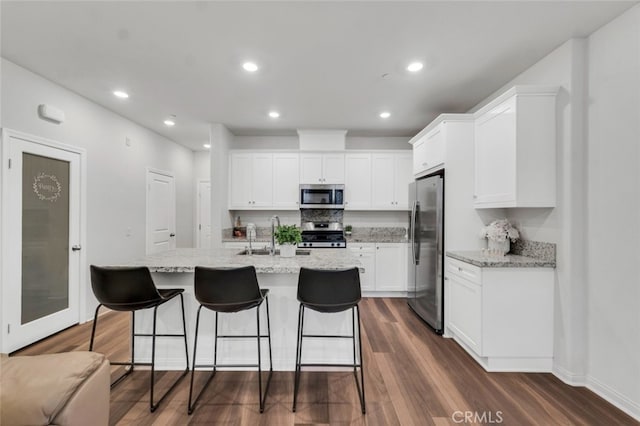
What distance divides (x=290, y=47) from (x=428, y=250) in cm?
261

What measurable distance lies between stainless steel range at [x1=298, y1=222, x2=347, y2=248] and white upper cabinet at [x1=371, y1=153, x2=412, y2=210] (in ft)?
2.95

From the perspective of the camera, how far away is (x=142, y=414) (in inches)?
76.4

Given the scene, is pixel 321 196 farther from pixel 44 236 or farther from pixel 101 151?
pixel 44 236

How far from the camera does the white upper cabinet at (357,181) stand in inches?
192

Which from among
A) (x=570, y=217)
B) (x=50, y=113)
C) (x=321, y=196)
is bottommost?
(x=570, y=217)

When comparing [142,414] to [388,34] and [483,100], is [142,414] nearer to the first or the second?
[388,34]

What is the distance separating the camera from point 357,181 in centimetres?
488

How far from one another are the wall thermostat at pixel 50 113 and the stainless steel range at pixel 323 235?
131 inches

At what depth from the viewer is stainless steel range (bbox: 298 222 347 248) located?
459 centimetres

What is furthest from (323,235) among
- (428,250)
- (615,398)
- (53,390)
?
(53,390)

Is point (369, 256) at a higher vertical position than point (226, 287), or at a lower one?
lower

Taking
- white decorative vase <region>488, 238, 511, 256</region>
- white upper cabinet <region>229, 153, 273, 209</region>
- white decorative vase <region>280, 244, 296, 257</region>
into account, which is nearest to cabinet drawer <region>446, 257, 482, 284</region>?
white decorative vase <region>488, 238, 511, 256</region>

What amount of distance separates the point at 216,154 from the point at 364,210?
8.61 ft

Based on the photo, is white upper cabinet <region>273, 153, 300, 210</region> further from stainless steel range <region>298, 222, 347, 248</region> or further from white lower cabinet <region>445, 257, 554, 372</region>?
white lower cabinet <region>445, 257, 554, 372</region>
